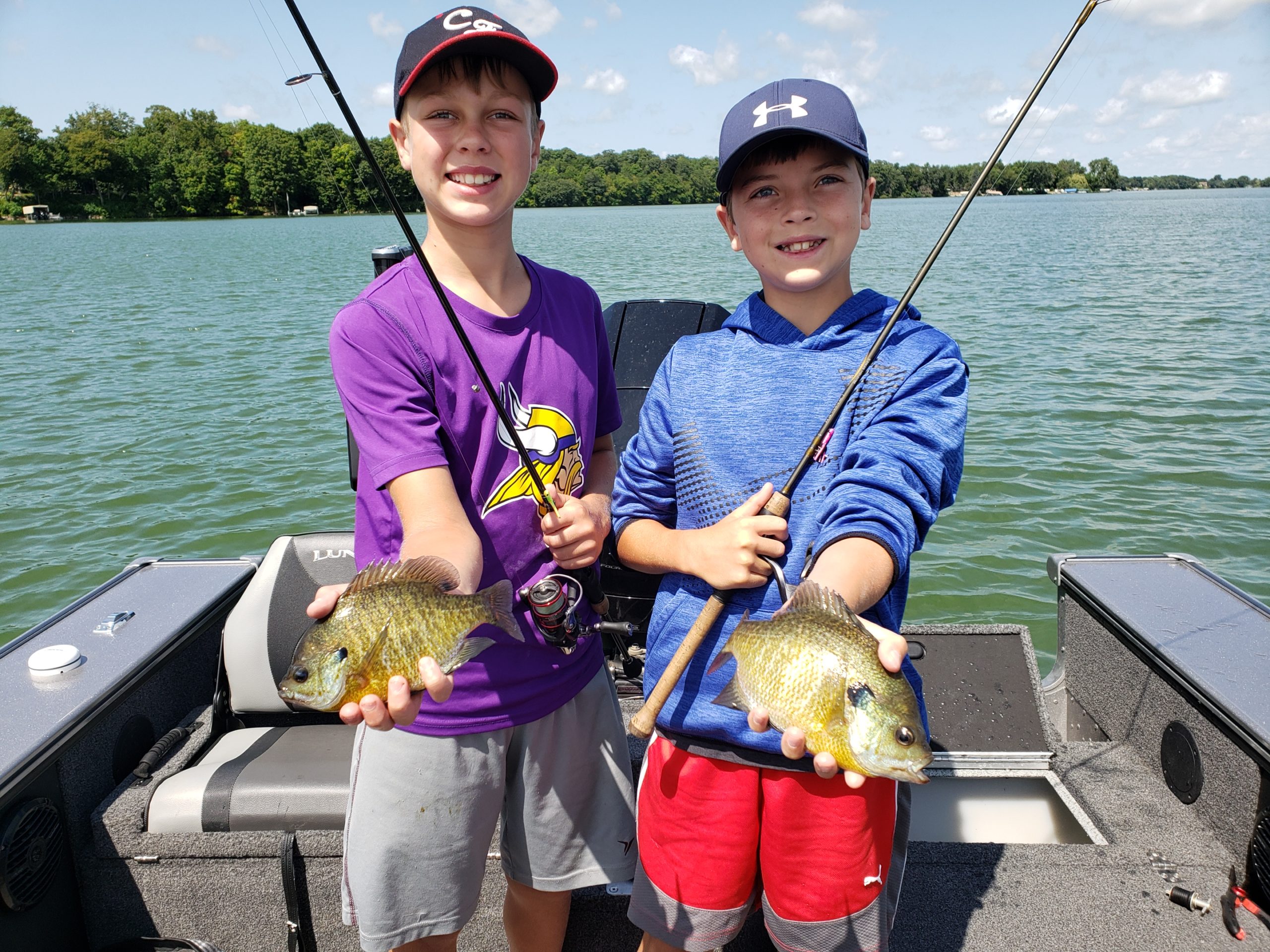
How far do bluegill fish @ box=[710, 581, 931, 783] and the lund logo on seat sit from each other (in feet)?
7.36

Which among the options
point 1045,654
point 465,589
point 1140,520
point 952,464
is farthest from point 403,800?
point 1140,520

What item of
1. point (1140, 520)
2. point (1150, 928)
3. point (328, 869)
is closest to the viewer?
point (1150, 928)

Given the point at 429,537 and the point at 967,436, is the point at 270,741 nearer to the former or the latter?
the point at 429,537

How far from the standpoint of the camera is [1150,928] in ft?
8.50

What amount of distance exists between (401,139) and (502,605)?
121 cm

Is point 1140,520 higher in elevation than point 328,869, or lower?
lower

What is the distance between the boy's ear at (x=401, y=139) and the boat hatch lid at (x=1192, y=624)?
111 inches

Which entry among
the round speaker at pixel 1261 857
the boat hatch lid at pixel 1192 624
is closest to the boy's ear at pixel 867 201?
the boat hatch lid at pixel 1192 624

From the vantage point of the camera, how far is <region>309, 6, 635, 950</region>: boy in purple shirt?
2.02m

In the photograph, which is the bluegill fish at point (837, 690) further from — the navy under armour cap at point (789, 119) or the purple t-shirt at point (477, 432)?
the navy under armour cap at point (789, 119)

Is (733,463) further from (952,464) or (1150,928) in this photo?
(1150,928)

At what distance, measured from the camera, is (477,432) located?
7.06ft

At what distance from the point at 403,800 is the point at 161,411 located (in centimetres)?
1229

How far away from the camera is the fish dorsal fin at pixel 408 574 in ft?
5.90
